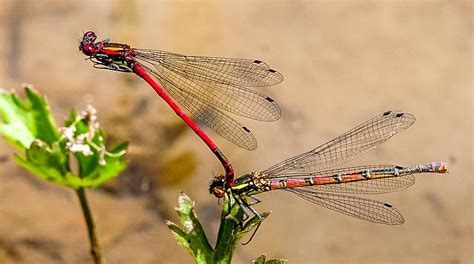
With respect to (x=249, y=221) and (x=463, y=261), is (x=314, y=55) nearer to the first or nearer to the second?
(x=463, y=261)

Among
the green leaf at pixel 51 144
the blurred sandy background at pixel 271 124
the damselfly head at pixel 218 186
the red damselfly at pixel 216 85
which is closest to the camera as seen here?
the green leaf at pixel 51 144

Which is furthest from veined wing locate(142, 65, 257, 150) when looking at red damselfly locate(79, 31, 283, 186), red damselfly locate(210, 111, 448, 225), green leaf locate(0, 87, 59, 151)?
green leaf locate(0, 87, 59, 151)

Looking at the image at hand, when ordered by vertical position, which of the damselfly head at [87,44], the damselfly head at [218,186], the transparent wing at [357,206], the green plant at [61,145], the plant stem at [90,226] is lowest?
the transparent wing at [357,206]

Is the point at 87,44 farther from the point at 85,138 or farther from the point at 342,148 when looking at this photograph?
the point at 342,148

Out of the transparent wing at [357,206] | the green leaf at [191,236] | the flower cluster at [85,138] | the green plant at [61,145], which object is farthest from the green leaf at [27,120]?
the transparent wing at [357,206]

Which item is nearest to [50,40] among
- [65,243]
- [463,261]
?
[65,243]

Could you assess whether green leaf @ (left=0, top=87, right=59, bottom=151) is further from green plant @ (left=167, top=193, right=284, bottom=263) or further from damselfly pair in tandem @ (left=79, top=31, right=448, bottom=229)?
green plant @ (left=167, top=193, right=284, bottom=263)

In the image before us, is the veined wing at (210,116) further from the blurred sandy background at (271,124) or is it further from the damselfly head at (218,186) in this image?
the blurred sandy background at (271,124)
